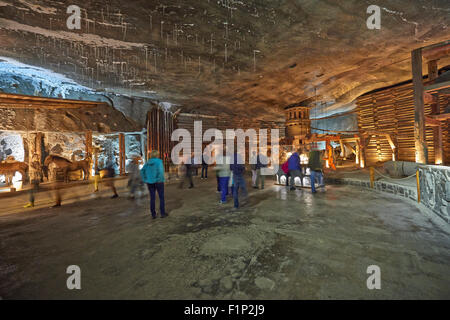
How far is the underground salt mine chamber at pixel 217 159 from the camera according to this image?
248 centimetres

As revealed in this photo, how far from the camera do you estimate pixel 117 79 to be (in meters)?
11.3

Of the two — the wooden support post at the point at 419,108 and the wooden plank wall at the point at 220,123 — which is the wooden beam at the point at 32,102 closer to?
the wooden plank wall at the point at 220,123

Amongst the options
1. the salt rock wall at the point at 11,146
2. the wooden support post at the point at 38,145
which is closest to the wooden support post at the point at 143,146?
the wooden support post at the point at 38,145

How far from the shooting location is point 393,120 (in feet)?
48.7

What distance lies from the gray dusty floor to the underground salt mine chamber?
0.03 meters

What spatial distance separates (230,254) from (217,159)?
3548 millimetres

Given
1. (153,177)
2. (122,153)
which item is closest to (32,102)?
(122,153)

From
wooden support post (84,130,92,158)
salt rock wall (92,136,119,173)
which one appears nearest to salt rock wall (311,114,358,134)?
salt rock wall (92,136,119,173)

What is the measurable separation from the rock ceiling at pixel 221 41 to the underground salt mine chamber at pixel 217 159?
0.07m

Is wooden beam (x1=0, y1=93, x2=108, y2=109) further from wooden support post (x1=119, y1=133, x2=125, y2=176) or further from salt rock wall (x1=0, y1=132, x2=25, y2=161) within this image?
wooden support post (x1=119, y1=133, x2=125, y2=176)

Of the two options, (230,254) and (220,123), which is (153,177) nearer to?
(230,254)

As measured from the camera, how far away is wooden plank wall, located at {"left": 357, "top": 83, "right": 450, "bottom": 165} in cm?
1313

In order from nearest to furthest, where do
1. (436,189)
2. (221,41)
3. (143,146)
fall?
(436,189) → (221,41) → (143,146)

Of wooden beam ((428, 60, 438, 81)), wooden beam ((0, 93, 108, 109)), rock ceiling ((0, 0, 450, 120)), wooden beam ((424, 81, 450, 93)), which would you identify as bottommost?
wooden beam ((424, 81, 450, 93))
